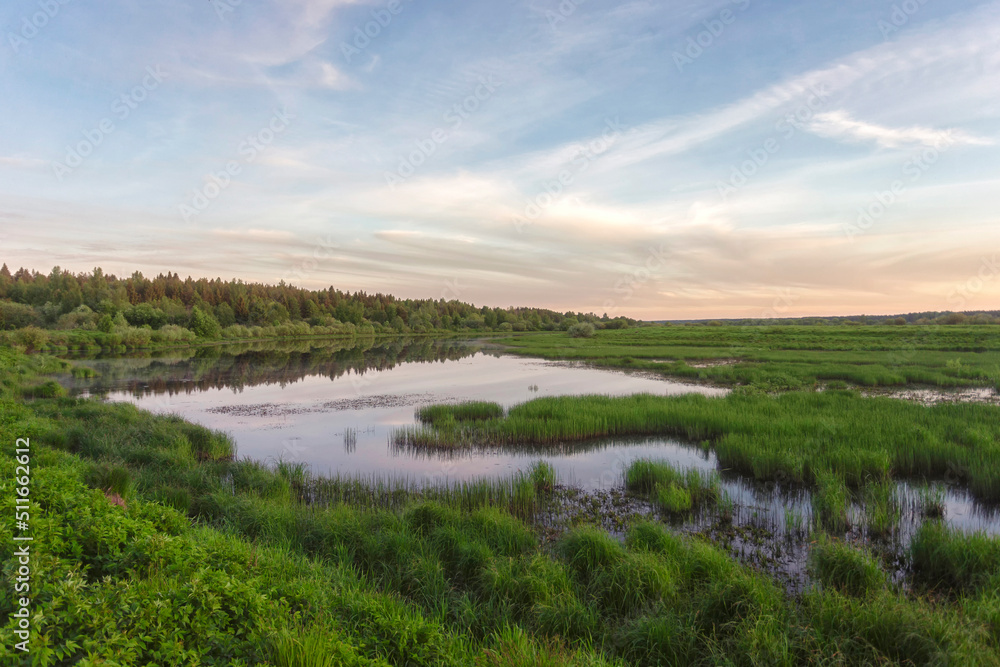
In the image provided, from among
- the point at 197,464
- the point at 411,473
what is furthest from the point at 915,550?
the point at 197,464

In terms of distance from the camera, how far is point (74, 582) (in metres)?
4.08

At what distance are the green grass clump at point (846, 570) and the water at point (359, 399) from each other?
17.3ft

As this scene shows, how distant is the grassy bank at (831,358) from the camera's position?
27.4 metres

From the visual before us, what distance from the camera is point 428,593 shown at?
656 centimetres

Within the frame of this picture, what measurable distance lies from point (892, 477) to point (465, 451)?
11146 mm

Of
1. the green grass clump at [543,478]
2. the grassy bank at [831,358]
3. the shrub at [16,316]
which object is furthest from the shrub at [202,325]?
the green grass clump at [543,478]

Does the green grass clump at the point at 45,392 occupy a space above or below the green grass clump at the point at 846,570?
below

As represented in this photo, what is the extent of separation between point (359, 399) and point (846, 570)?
893 inches

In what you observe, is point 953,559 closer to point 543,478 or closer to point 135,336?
point 543,478

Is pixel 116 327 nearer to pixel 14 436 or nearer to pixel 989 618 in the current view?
pixel 14 436

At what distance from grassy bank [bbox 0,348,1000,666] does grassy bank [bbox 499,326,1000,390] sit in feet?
72.9

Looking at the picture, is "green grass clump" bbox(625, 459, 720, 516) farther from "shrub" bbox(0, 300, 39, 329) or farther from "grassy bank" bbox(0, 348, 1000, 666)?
"shrub" bbox(0, 300, 39, 329)

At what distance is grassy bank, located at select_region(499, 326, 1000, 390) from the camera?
2744 cm

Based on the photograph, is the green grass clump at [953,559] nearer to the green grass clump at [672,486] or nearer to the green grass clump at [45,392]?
the green grass clump at [672,486]
